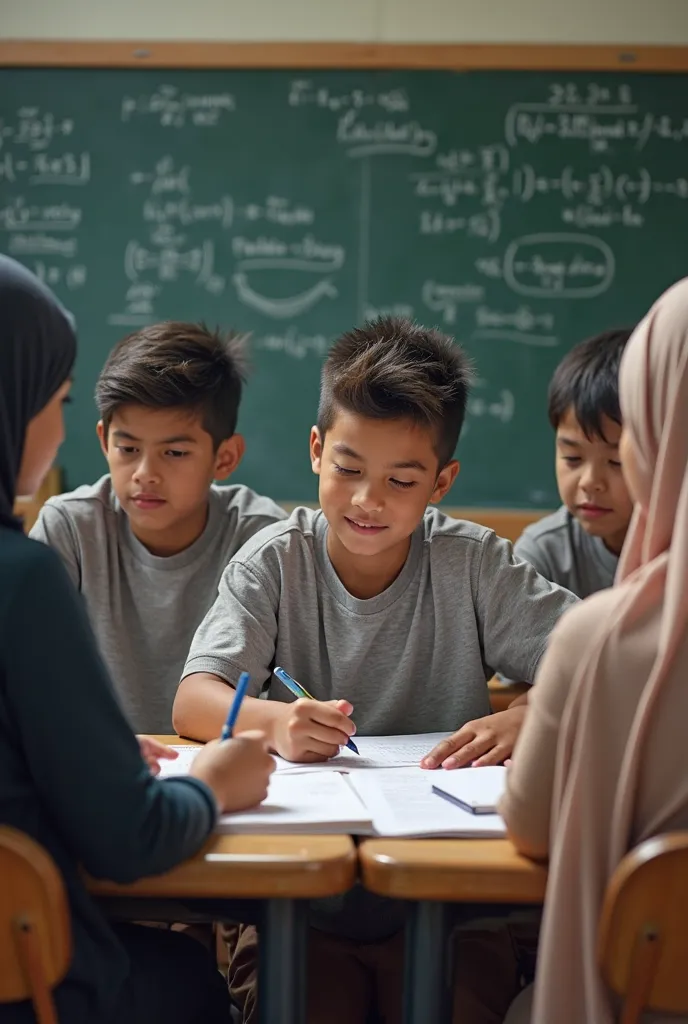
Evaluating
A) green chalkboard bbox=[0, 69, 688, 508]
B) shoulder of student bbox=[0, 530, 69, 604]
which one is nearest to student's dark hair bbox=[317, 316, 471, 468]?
shoulder of student bbox=[0, 530, 69, 604]

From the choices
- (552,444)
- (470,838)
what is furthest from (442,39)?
(470,838)

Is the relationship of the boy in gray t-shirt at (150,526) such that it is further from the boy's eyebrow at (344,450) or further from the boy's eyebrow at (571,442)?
the boy's eyebrow at (571,442)

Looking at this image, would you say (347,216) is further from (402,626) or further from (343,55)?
(402,626)

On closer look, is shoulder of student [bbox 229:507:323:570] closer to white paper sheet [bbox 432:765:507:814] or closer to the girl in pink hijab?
white paper sheet [bbox 432:765:507:814]

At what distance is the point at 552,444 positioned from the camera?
13.9ft

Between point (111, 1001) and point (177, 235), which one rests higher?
point (177, 235)

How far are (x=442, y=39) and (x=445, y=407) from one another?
2.65 meters

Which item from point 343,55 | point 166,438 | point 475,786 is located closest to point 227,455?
point 166,438

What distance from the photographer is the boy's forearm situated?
1.67 m

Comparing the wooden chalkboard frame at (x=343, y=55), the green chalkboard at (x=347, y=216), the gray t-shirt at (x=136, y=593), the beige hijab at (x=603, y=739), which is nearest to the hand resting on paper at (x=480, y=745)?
the beige hijab at (x=603, y=739)

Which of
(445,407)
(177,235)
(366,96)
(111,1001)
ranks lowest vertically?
(111,1001)

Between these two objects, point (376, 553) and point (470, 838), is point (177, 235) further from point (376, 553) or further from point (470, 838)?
point (470, 838)

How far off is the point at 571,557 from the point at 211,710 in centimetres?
115

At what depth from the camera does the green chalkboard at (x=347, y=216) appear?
4168 mm
